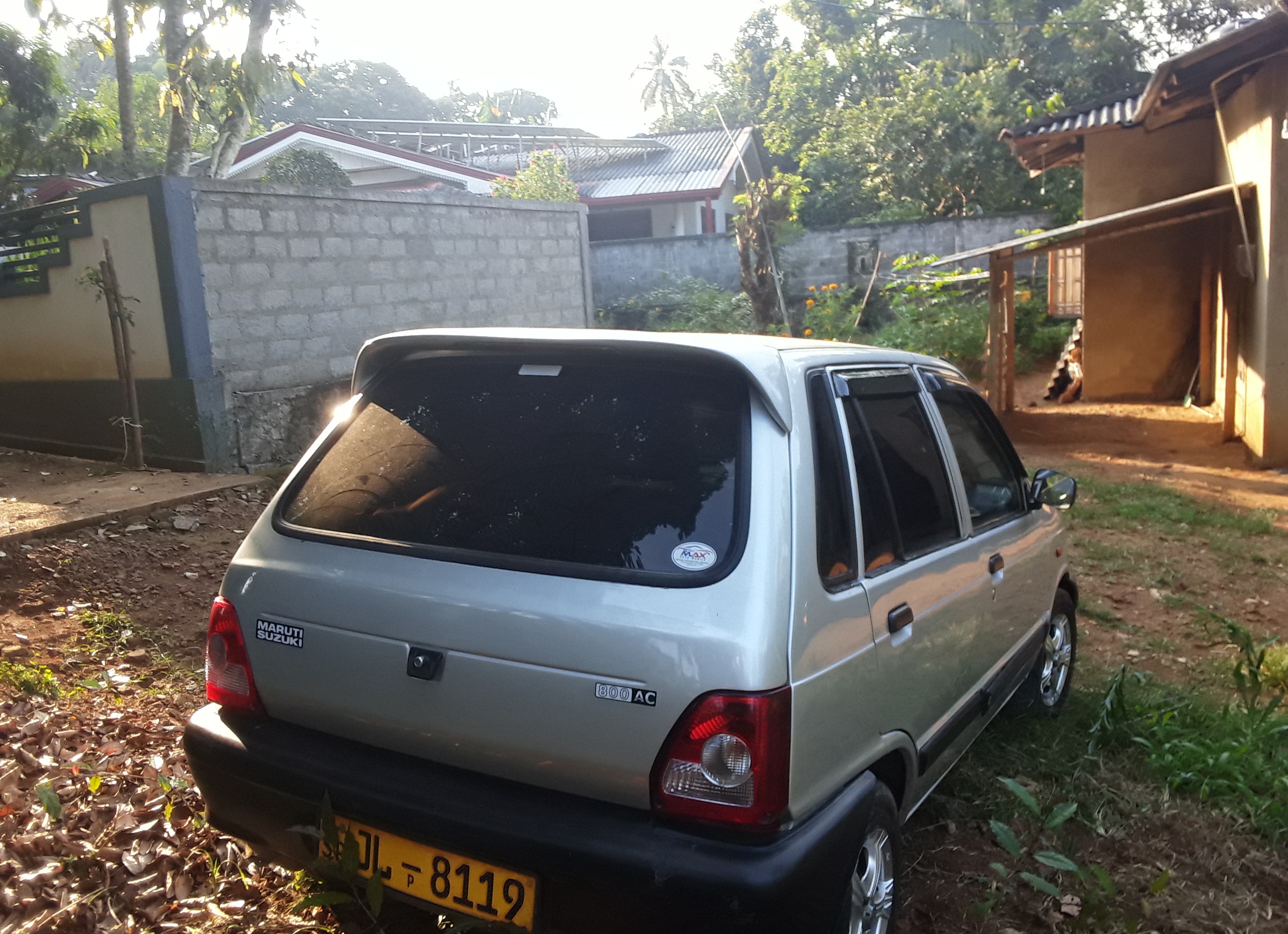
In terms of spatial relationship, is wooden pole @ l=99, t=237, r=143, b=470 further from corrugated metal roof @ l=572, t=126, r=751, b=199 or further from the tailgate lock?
corrugated metal roof @ l=572, t=126, r=751, b=199

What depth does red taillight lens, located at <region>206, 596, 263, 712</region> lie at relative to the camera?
248cm

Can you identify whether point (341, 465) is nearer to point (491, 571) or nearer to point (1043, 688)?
point (491, 571)

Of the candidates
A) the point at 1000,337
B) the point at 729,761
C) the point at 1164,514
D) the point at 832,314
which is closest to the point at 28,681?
the point at 729,761

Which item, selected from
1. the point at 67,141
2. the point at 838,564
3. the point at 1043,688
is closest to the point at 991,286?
the point at 1043,688

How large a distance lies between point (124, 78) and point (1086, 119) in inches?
502

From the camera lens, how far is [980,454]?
356 cm

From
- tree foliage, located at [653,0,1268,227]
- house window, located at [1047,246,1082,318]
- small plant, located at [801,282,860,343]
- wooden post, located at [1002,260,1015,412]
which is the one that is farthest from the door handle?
tree foliage, located at [653,0,1268,227]

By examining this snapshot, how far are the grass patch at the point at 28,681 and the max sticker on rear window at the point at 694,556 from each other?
3.10 m

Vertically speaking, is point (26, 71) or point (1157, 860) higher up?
point (26, 71)

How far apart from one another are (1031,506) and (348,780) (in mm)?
2653

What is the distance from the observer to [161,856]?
292cm

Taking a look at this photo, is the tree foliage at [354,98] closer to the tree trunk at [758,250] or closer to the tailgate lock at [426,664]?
the tree trunk at [758,250]

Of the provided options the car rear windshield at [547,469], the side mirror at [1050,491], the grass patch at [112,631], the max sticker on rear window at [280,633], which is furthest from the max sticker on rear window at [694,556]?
the grass patch at [112,631]

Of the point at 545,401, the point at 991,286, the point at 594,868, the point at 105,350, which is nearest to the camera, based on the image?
the point at 594,868
